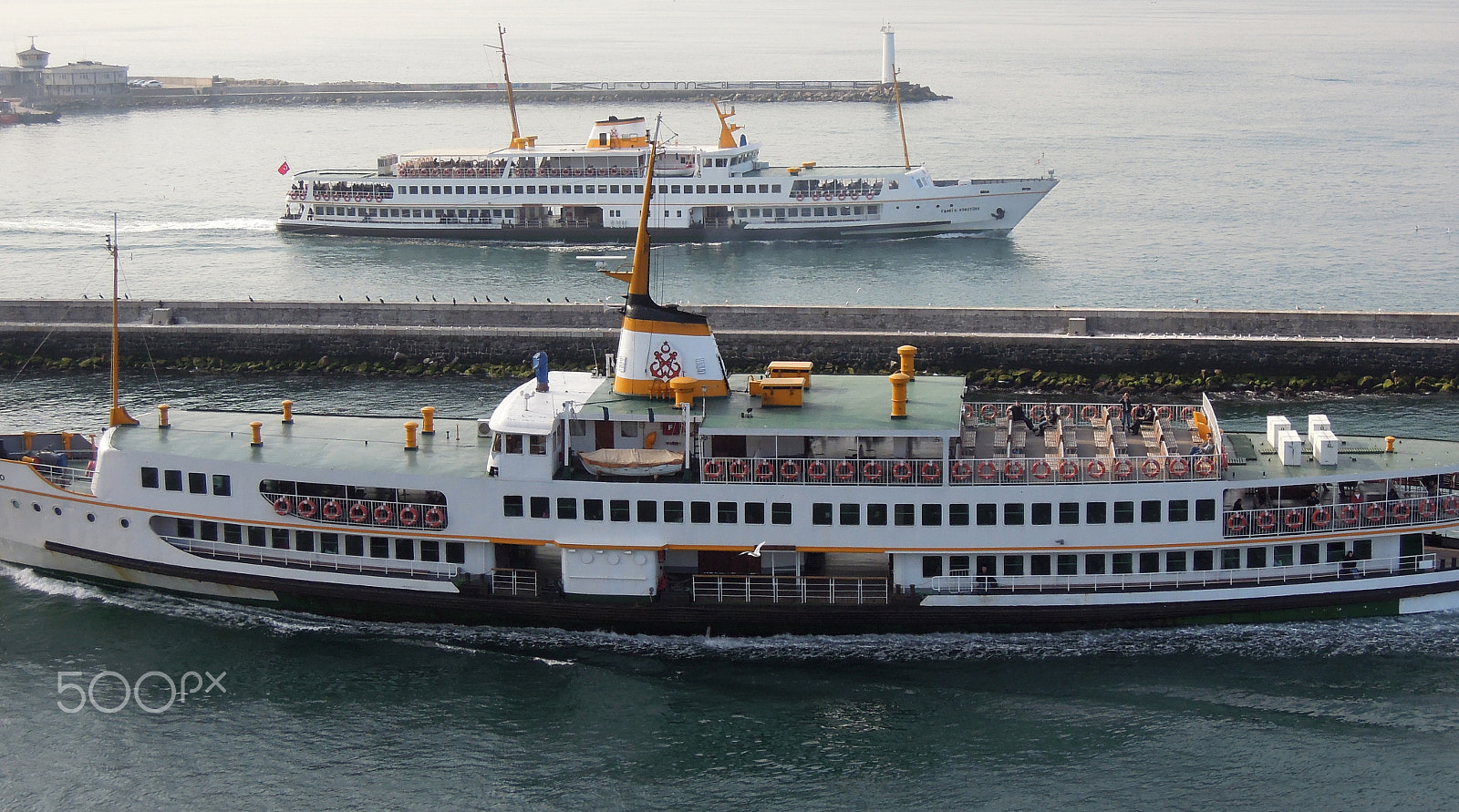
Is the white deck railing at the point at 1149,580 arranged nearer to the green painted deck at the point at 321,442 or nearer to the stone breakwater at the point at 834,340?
the green painted deck at the point at 321,442

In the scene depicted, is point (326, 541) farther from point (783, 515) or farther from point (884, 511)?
point (884, 511)

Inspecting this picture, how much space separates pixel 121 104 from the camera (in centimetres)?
13375

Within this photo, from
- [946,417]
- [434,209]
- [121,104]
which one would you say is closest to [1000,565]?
[946,417]

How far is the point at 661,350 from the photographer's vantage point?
2695 cm

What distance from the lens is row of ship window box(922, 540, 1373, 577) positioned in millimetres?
25531

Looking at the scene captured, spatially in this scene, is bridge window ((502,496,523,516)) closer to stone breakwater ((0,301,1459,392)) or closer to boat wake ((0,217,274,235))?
stone breakwater ((0,301,1459,392))

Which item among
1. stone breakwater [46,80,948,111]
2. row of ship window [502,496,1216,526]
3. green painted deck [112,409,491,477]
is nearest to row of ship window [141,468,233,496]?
green painted deck [112,409,491,477]

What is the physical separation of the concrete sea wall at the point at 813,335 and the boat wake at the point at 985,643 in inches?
736

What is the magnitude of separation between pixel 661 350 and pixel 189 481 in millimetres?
8868

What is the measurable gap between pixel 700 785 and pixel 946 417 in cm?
782

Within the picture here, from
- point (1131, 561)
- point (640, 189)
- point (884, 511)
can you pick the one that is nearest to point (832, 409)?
point (884, 511)

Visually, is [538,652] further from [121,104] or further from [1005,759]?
[121,104]

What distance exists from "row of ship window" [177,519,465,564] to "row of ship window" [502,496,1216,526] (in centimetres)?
182

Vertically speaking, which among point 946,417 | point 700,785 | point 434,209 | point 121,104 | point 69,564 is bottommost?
point 700,785
